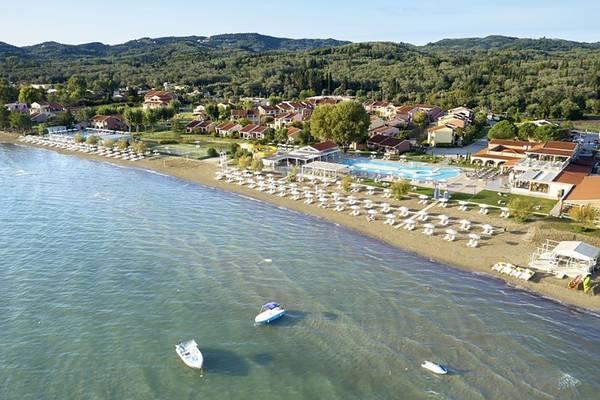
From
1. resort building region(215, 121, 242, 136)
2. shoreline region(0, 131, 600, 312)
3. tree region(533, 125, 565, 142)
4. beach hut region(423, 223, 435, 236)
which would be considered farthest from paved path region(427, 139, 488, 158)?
resort building region(215, 121, 242, 136)

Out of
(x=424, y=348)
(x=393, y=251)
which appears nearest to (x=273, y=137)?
(x=393, y=251)

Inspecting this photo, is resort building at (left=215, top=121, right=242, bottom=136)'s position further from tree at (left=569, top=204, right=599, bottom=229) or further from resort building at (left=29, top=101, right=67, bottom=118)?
tree at (left=569, top=204, right=599, bottom=229)

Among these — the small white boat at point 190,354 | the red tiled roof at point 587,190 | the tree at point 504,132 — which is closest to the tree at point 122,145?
the small white boat at point 190,354

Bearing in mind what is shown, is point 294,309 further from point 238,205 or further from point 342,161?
point 342,161

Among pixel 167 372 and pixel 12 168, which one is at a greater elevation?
pixel 12 168

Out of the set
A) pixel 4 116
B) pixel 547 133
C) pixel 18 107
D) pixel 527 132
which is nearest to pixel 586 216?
pixel 547 133

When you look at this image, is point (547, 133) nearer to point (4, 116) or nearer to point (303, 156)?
point (303, 156)
